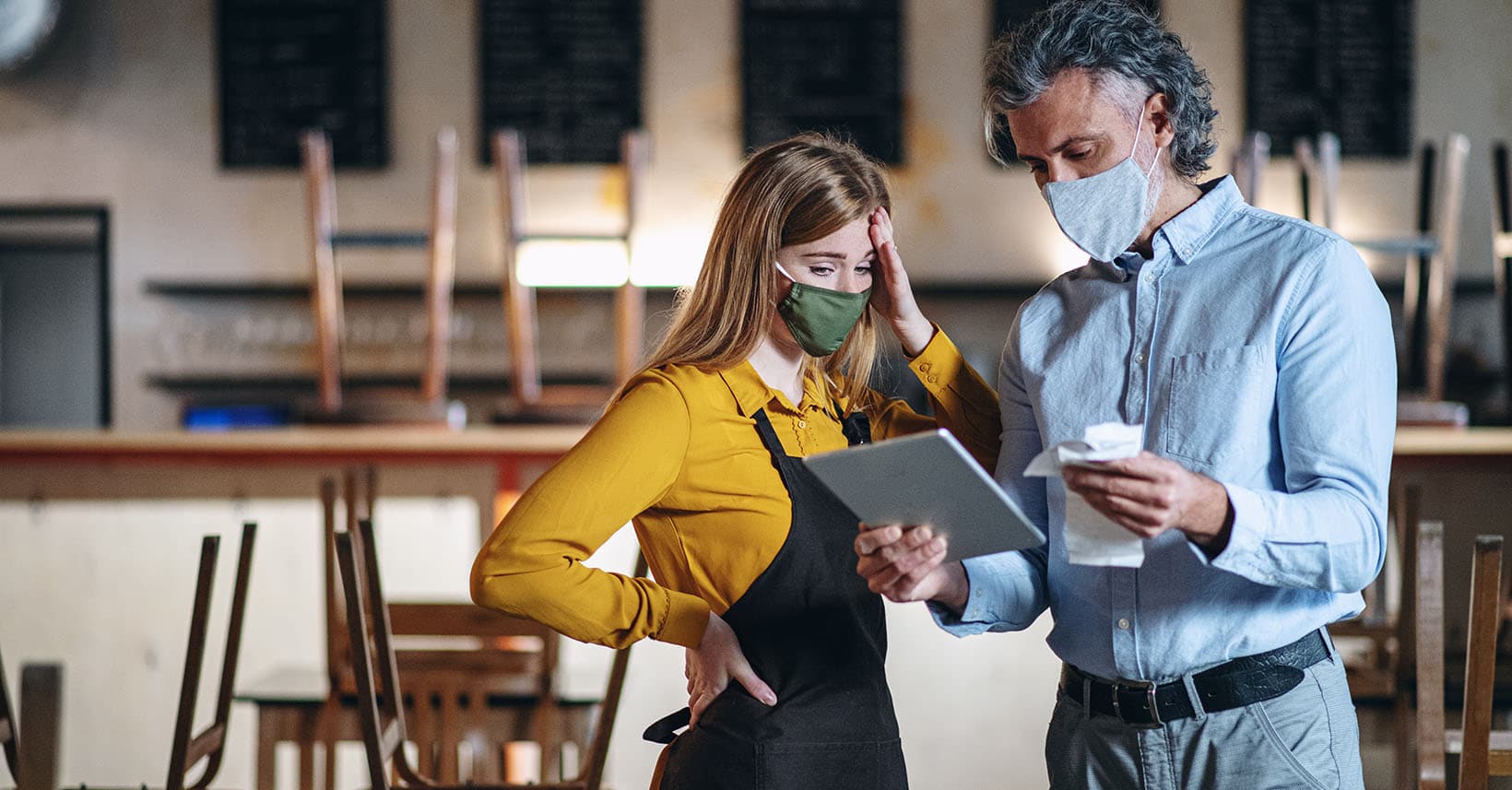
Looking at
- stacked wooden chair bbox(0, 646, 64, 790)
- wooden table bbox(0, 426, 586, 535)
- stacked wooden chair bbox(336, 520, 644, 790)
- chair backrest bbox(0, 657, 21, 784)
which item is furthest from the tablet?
wooden table bbox(0, 426, 586, 535)

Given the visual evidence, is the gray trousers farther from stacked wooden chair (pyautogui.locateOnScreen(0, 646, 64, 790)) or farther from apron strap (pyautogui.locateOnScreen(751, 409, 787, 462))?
stacked wooden chair (pyautogui.locateOnScreen(0, 646, 64, 790))

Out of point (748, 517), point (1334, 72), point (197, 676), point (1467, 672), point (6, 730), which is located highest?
point (1334, 72)

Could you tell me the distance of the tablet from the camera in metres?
1.10

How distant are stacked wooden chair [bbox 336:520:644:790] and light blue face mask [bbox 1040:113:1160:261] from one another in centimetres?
91

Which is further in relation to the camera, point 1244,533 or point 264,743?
point 264,743

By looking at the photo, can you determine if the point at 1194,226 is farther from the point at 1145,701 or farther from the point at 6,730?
the point at 6,730

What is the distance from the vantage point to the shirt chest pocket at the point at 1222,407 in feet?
4.04

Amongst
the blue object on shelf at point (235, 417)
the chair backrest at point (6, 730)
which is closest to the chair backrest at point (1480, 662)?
the chair backrest at point (6, 730)

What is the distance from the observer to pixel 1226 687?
123 centimetres

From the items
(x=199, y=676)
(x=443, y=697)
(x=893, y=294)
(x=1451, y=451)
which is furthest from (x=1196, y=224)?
(x=1451, y=451)

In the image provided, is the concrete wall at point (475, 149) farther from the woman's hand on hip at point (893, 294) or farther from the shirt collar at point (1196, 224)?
the shirt collar at point (1196, 224)

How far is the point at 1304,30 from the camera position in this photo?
5.09 m

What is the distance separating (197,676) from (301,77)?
3.75 metres

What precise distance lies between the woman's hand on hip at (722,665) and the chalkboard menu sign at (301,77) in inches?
165
